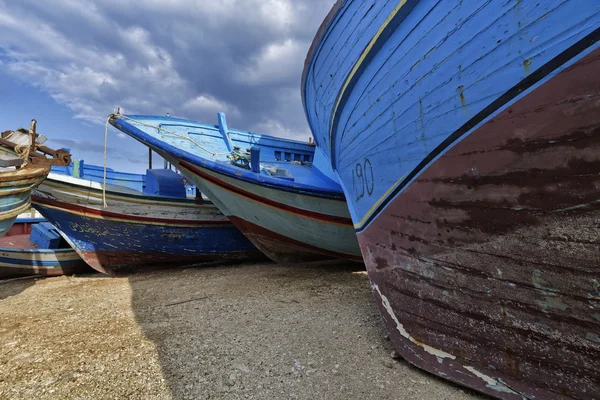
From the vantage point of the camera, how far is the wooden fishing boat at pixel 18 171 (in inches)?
146

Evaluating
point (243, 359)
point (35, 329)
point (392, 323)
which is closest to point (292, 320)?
point (243, 359)

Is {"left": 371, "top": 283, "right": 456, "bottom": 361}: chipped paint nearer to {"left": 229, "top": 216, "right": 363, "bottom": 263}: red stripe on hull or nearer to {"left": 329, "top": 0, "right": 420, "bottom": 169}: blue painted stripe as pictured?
{"left": 329, "top": 0, "right": 420, "bottom": 169}: blue painted stripe

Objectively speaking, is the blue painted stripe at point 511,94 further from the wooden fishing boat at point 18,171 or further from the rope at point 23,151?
the rope at point 23,151

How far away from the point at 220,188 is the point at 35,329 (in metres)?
2.93

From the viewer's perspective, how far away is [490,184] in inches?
56.1

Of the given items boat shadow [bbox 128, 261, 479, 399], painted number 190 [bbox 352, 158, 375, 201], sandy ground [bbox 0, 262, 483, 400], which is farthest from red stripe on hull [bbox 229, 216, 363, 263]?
painted number 190 [bbox 352, 158, 375, 201]

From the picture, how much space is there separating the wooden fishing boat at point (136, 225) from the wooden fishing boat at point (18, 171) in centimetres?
87

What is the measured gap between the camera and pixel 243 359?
89.8 inches

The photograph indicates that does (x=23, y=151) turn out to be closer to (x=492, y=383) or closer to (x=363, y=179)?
(x=363, y=179)

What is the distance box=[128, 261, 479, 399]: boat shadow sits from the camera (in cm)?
192

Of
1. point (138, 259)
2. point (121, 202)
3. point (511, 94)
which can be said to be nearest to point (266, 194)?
point (121, 202)

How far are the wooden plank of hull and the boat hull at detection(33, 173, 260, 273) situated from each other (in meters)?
0.96

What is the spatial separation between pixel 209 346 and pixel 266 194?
2611 millimetres

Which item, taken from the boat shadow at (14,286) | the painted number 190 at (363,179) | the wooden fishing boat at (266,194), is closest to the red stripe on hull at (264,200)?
the wooden fishing boat at (266,194)
